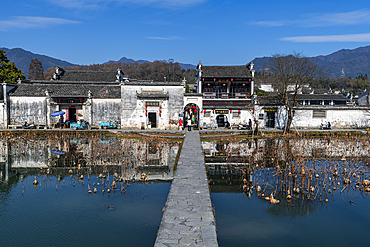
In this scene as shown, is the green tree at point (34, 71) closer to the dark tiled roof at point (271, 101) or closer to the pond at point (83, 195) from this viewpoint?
the pond at point (83, 195)

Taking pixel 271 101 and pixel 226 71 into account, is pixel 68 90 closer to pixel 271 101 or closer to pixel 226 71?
pixel 226 71

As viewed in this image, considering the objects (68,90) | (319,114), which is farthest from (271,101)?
(68,90)

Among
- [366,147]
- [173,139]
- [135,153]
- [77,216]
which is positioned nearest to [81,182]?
[77,216]

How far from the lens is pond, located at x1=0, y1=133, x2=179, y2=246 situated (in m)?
7.43

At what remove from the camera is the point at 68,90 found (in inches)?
1201

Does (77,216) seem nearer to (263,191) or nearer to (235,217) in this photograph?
(235,217)

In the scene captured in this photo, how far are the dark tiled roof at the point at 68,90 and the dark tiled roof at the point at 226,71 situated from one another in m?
12.5

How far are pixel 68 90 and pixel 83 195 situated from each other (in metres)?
22.9

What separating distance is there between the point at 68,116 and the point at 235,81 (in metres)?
20.5

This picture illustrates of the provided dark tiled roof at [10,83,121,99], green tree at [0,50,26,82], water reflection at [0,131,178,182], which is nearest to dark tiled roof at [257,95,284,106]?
water reflection at [0,131,178,182]

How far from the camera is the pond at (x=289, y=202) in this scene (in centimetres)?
738

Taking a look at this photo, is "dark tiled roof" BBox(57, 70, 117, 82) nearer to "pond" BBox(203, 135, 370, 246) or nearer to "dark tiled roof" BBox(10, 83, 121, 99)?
"dark tiled roof" BBox(10, 83, 121, 99)

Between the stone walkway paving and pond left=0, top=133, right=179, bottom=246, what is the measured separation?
741mm

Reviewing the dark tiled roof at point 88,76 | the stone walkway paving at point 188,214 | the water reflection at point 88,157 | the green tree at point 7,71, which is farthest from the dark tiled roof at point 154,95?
the stone walkway paving at point 188,214
